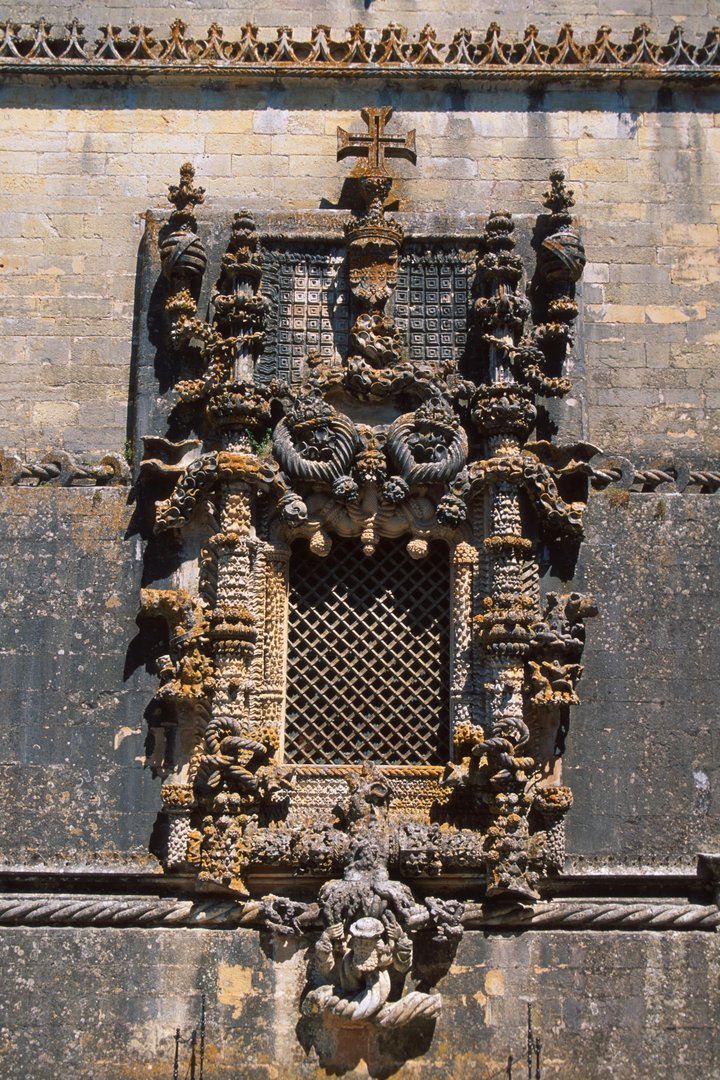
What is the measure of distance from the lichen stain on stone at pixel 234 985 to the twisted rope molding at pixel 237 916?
297 millimetres

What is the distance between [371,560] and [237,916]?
107 inches

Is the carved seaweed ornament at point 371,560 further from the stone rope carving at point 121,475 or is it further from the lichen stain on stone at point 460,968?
the stone rope carving at point 121,475

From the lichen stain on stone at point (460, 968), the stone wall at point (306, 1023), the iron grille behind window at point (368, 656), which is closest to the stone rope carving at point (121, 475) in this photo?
the iron grille behind window at point (368, 656)

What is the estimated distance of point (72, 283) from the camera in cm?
1212

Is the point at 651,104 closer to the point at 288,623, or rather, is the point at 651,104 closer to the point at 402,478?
the point at 402,478

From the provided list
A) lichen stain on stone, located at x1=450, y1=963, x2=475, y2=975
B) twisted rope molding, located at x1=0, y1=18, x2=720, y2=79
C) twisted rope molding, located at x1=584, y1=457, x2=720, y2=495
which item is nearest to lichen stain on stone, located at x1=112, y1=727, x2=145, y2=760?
lichen stain on stone, located at x1=450, y1=963, x2=475, y2=975

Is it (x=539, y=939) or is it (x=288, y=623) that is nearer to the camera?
(x=539, y=939)

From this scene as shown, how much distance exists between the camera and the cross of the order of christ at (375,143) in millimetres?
12055

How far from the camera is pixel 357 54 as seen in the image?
492 inches

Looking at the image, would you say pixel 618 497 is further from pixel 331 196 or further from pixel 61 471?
pixel 61 471

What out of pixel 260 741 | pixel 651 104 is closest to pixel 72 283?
pixel 260 741

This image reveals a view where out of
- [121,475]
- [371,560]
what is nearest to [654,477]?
[371,560]

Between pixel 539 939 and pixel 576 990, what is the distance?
41 cm

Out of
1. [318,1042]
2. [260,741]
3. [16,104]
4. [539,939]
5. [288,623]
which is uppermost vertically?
[16,104]
